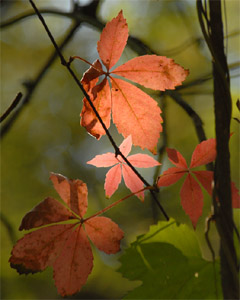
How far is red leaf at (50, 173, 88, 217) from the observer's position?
670 mm

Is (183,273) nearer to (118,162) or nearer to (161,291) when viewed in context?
(161,291)

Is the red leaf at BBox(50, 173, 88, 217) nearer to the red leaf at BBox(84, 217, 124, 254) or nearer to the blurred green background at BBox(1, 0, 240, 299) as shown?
the red leaf at BBox(84, 217, 124, 254)

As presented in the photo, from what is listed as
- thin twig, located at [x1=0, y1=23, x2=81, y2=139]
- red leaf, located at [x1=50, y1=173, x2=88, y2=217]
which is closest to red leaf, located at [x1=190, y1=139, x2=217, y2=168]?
red leaf, located at [x1=50, y1=173, x2=88, y2=217]

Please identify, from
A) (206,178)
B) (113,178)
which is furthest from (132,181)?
(206,178)

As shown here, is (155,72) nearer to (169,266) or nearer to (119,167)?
(119,167)

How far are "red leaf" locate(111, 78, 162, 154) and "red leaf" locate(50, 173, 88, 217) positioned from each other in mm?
127

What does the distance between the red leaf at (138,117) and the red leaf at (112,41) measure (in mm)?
64

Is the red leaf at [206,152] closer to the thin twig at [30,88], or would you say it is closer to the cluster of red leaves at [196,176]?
the cluster of red leaves at [196,176]

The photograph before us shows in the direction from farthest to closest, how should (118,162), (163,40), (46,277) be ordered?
(46,277) < (163,40) < (118,162)

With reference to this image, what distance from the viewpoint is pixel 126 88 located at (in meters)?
0.70

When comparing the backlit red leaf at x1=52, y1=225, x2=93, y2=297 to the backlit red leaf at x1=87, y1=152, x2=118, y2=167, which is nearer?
the backlit red leaf at x1=52, y1=225, x2=93, y2=297

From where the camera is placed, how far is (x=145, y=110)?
67cm

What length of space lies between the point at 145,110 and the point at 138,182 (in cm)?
15

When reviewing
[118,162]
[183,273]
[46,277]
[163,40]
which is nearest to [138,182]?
[118,162]
